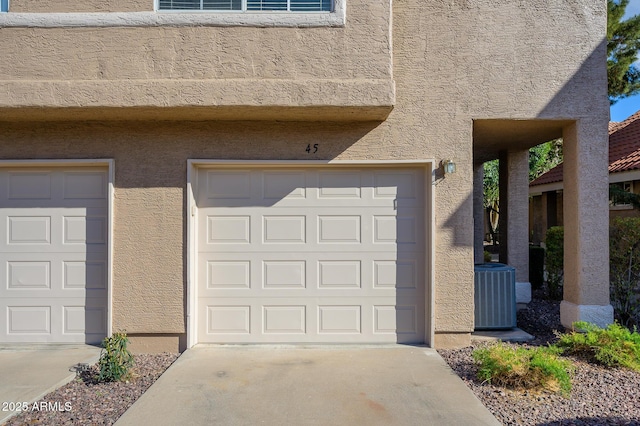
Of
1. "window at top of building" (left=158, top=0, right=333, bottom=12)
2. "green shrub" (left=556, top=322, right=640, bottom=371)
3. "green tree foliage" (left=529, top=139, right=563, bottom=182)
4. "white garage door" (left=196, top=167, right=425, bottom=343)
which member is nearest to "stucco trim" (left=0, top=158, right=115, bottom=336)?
"white garage door" (left=196, top=167, right=425, bottom=343)

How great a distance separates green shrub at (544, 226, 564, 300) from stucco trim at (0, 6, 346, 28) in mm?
6931

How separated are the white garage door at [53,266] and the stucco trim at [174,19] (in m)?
1.88

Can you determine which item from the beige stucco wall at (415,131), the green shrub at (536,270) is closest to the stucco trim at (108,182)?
the beige stucco wall at (415,131)

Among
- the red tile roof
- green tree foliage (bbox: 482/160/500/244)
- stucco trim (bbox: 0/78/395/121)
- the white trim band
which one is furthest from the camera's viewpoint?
green tree foliage (bbox: 482/160/500/244)

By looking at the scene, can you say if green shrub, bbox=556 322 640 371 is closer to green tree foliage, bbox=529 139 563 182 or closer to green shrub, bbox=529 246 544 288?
green shrub, bbox=529 246 544 288

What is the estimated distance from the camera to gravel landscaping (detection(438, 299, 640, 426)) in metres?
3.85

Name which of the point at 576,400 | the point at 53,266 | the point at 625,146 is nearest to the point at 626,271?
the point at 576,400

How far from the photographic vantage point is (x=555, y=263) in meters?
9.02

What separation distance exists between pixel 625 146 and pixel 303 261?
447 inches

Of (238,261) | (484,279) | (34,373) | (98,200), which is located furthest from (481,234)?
(34,373)

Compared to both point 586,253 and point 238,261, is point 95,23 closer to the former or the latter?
point 238,261

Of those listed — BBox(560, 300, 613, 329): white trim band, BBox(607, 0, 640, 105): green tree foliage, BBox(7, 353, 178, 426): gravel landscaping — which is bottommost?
BBox(7, 353, 178, 426): gravel landscaping

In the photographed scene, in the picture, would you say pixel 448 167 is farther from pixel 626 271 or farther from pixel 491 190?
pixel 491 190

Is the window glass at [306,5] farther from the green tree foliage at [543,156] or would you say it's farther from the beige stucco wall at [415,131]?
the green tree foliage at [543,156]
